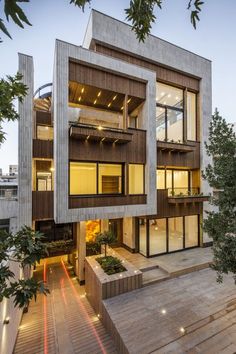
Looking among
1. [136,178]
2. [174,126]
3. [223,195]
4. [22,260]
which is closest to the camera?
[22,260]

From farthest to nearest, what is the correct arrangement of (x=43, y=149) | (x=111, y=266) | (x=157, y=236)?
1. (x=157, y=236)
2. (x=43, y=149)
3. (x=111, y=266)

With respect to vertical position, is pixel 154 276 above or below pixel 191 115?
below

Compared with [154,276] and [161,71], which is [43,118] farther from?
[154,276]

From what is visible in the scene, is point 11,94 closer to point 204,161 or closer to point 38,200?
point 38,200

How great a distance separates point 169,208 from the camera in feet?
39.0

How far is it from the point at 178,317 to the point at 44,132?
10.6 metres

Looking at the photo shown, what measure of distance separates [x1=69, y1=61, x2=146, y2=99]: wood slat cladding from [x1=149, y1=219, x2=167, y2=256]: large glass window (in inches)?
285

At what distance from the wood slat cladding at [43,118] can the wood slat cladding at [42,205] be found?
422 cm

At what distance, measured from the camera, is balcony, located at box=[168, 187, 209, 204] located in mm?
11498

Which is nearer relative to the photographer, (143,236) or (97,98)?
(97,98)

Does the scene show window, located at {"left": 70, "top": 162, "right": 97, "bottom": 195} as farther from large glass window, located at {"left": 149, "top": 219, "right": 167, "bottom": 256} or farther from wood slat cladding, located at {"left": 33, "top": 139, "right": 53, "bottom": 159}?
large glass window, located at {"left": 149, "top": 219, "right": 167, "bottom": 256}

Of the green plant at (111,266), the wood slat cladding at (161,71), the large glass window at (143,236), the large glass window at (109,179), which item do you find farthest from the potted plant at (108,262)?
the wood slat cladding at (161,71)

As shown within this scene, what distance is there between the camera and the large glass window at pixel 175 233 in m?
12.0

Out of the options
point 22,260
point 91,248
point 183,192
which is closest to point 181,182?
point 183,192
